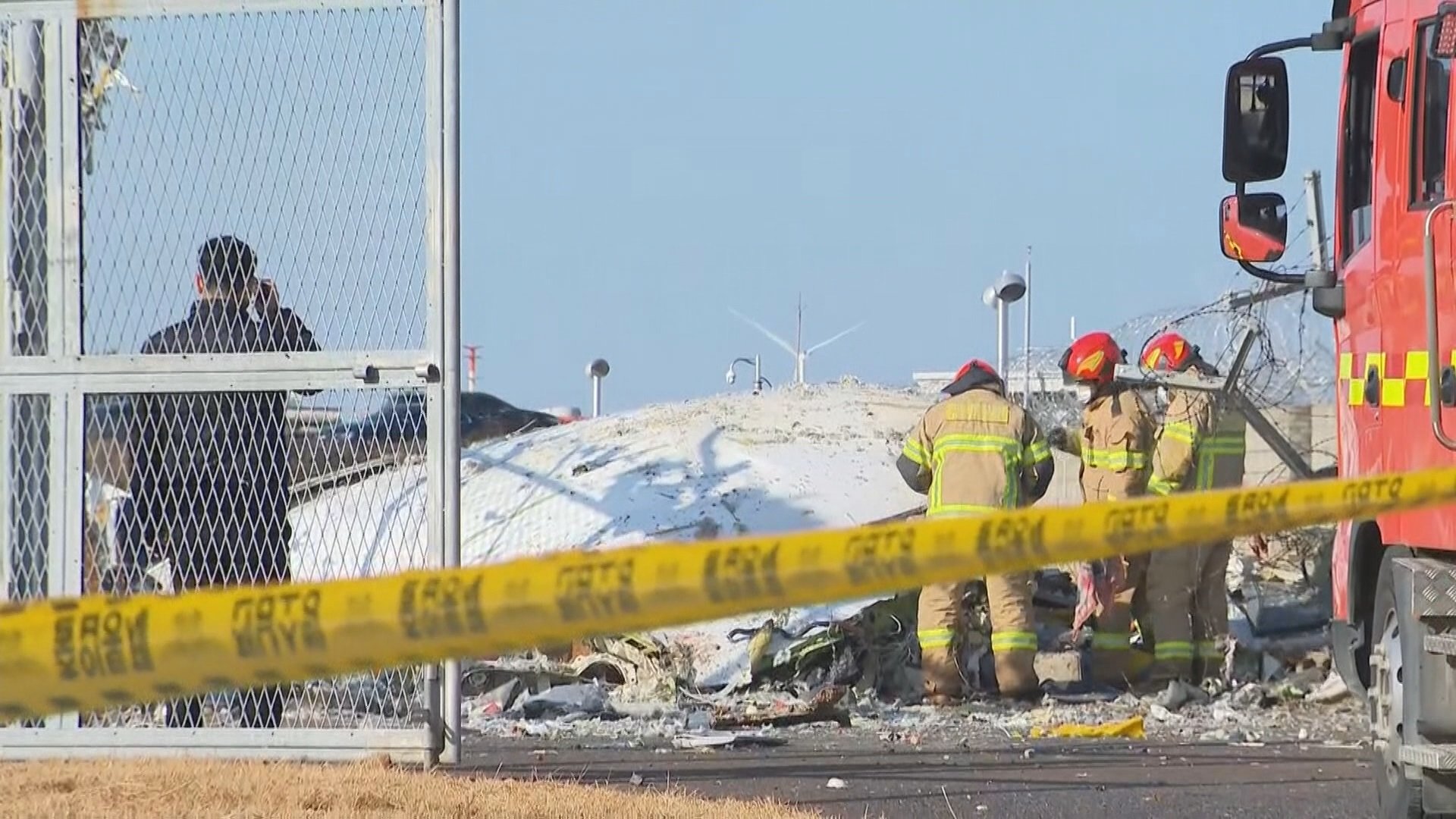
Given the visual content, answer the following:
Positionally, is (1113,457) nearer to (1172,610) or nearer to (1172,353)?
(1172,353)

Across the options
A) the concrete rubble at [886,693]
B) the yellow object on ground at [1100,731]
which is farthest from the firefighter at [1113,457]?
the yellow object on ground at [1100,731]

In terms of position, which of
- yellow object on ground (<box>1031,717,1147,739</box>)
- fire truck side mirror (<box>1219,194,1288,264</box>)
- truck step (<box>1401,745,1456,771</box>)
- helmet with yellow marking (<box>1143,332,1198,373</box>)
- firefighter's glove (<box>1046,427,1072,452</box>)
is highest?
fire truck side mirror (<box>1219,194,1288,264</box>)

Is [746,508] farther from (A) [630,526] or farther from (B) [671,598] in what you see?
(B) [671,598]

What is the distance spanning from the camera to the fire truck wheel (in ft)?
18.0

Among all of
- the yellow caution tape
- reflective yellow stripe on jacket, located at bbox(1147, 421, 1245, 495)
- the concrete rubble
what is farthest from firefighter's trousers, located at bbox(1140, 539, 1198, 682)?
the yellow caution tape

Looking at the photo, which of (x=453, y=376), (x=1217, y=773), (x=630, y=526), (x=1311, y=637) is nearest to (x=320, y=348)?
(x=453, y=376)

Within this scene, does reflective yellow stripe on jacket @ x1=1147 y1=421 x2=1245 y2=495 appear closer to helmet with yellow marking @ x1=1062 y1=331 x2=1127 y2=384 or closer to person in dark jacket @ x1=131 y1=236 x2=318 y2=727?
helmet with yellow marking @ x1=1062 y1=331 x2=1127 y2=384

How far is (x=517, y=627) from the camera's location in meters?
2.26

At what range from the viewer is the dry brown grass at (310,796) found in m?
5.45

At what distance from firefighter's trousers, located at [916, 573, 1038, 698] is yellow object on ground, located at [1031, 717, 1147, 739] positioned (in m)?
1.01

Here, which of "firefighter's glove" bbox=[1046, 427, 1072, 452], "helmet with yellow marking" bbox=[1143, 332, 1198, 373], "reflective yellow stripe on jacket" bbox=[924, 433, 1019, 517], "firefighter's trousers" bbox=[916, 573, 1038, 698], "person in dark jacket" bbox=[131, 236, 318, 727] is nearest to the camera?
"person in dark jacket" bbox=[131, 236, 318, 727]

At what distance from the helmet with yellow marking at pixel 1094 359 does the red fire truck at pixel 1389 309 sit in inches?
198

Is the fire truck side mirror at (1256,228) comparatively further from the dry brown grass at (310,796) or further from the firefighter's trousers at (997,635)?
the firefighter's trousers at (997,635)

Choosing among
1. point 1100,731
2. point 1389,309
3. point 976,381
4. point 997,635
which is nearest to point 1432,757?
point 1389,309
